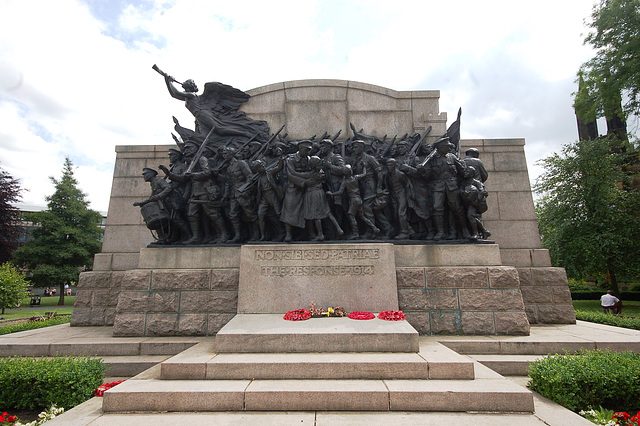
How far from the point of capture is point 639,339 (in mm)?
7867

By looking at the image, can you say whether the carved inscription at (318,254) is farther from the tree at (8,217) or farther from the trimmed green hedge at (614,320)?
the tree at (8,217)

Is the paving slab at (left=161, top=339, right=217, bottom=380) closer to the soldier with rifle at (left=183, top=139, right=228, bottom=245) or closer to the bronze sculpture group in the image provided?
the bronze sculpture group

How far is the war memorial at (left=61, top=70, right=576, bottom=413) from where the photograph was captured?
21.5 feet

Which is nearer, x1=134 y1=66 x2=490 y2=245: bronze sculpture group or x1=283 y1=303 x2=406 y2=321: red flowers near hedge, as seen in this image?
x1=283 y1=303 x2=406 y2=321: red flowers near hedge

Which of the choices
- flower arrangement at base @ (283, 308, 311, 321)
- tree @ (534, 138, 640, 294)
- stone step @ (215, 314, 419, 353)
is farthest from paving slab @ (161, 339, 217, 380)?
tree @ (534, 138, 640, 294)

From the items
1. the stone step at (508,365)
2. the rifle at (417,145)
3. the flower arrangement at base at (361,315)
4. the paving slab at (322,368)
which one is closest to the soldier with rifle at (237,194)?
the flower arrangement at base at (361,315)

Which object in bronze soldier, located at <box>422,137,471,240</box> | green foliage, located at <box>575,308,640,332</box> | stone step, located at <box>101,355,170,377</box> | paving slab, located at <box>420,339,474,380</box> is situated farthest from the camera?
green foliage, located at <box>575,308,640,332</box>

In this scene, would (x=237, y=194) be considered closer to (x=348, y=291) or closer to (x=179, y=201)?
(x=179, y=201)

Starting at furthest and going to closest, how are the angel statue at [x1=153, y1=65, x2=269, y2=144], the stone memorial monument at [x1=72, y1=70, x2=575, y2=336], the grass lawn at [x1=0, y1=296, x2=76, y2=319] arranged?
1. the grass lawn at [x1=0, y1=296, x2=76, y2=319]
2. the angel statue at [x1=153, y1=65, x2=269, y2=144]
3. the stone memorial monument at [x1=72, y1=70, x2=575, y2=336]

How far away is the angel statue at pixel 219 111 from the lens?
11938 millimetres

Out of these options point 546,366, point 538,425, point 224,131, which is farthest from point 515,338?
point 224,131

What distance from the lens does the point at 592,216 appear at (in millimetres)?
26594

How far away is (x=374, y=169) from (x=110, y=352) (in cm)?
801

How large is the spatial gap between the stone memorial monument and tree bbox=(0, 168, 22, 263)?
97.2 ft
